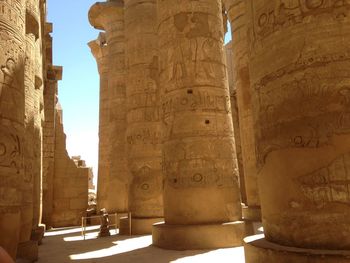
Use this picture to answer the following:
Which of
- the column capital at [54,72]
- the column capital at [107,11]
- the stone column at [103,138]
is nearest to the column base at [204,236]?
the stone column at [103,138]

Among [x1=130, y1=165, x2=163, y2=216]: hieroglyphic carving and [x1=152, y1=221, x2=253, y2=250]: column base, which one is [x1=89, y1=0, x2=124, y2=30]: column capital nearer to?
[x1=130, y1=165, x2=163, y2=216]: hieroglyphic carving

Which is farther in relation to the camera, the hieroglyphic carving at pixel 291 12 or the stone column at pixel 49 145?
the stone column at pixel 49 145

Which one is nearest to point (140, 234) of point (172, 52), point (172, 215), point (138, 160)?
point (138, 160)

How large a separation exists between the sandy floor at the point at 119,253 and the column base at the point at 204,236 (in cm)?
22

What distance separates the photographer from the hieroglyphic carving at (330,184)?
9.47 ft

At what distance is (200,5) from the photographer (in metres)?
7.67

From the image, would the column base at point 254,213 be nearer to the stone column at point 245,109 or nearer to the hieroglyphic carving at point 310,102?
the stone column at point 245,109

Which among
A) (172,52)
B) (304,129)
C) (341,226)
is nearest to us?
(341,226)

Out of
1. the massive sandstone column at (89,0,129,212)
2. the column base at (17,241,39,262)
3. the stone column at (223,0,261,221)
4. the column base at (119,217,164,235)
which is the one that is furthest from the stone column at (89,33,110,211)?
the column base at (17,241,39,262)

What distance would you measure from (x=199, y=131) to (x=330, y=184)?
4298mm

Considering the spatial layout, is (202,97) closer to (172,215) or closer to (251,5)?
(172,215)

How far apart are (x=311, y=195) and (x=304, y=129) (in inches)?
23.2

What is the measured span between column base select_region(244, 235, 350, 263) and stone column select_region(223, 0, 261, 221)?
685 centimetres

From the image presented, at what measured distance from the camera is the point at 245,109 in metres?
11.0
